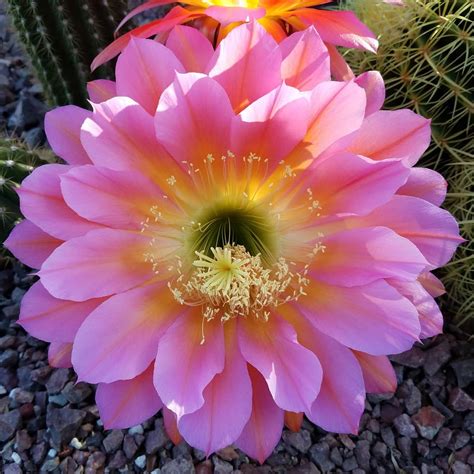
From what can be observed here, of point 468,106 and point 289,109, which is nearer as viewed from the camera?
point 289,109

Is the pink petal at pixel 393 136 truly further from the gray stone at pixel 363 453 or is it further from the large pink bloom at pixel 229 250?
the gray stone at pixel 363 453

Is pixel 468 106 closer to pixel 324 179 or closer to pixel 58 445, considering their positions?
pixel 324 179

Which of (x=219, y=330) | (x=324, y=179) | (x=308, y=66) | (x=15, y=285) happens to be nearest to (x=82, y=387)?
(x=15, y=285)

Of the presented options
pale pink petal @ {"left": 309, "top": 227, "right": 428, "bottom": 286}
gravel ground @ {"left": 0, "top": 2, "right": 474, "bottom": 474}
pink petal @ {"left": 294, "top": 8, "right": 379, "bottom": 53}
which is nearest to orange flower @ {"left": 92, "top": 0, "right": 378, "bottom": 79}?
pink petal @ {"left": 294, "top": 8, "right": 379, "bottom": 53}

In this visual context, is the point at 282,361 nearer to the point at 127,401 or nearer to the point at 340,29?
the point at 127,401

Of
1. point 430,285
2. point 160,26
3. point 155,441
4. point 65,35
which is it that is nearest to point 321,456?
point 155,441

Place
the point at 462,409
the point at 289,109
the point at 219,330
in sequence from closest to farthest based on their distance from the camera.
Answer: the point at 289,109, the point at 219,330, the point at 462,409

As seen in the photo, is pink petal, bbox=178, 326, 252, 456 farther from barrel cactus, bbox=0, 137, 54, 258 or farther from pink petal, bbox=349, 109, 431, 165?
barrel cactus, bbox=0, 137, 54, 258
